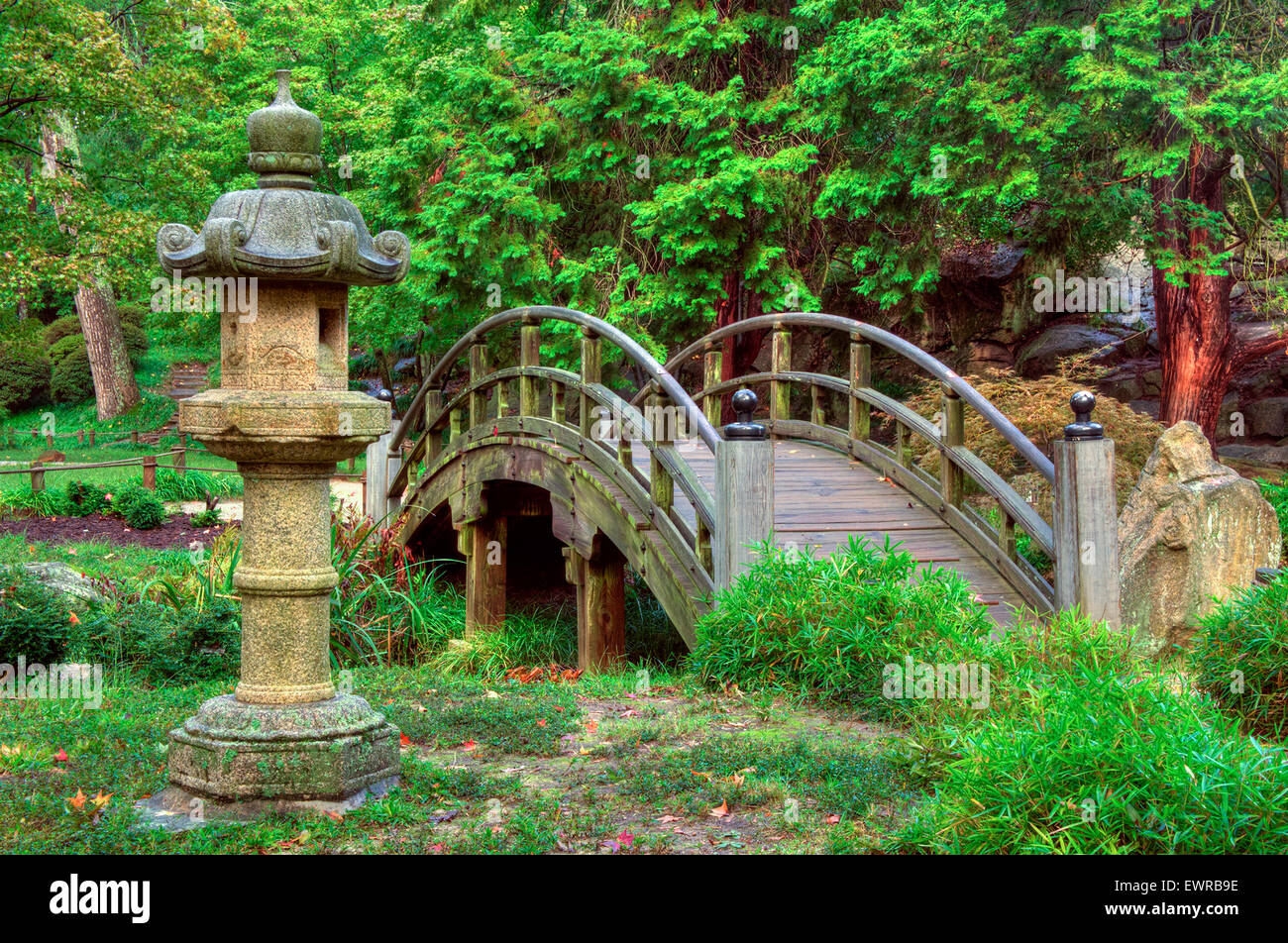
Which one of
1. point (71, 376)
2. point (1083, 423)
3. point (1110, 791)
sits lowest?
point (1110, 791)

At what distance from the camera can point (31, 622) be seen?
773 cm

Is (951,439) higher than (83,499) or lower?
lower

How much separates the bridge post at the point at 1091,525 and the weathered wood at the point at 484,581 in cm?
670

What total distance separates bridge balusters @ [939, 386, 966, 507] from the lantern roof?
4.78 metres

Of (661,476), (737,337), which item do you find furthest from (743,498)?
(737,337)

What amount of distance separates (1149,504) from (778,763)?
3709 mm

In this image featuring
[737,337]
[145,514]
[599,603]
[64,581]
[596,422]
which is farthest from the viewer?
[737,337]

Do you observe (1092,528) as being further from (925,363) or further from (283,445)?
(283,445)

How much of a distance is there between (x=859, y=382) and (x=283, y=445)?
252 inches

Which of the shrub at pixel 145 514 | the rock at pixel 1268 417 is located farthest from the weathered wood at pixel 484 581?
the rock at pixel 1268 417

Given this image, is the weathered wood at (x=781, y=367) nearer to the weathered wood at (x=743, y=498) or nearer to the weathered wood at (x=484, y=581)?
the weathered wood at (x=484, y=581)

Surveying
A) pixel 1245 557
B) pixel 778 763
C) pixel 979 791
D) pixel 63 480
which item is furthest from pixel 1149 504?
pixel 63 480

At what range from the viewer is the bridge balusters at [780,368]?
1104 cm
